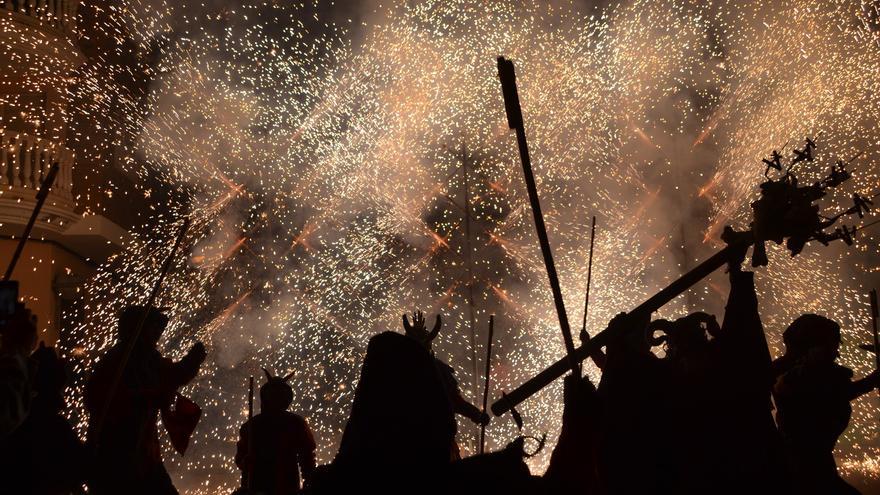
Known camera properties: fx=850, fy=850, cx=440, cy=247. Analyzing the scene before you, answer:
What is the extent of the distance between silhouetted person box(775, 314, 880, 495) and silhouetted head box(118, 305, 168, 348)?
360 cm

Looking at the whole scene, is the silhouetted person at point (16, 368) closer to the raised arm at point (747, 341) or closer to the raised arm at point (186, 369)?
the raised arm at point (186, 369)

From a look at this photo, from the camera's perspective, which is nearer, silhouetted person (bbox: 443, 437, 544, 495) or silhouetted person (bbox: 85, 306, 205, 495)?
silhouetted person (bbox: 443, 437, 544, 495)

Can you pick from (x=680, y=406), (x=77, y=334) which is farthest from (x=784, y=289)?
(x=680, y=406)

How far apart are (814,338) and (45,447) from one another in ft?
12.9

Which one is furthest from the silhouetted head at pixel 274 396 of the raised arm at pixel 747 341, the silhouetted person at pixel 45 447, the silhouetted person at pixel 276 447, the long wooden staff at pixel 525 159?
the long wooden staff at pixel 525 159

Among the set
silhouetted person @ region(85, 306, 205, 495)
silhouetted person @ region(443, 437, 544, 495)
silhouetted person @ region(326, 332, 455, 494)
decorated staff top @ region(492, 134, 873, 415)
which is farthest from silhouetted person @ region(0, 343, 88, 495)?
silhouetted person @ region(443, 437, 544, 495)

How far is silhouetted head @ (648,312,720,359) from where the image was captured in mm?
4043

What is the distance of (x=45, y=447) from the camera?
4.25 metres

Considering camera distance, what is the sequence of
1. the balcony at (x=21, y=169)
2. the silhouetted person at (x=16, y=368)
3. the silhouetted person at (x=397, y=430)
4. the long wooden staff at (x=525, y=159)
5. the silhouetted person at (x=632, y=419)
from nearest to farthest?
the silhouetted person at (x=397, y=430)
the long wooden staff at (x=525, y=159)
the silhouetted person at (x=16, y=368)
the silhouetted person at (x=632, y=419)
the balcony at (x=21, y=169)

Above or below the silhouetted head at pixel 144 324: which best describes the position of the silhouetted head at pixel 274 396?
above

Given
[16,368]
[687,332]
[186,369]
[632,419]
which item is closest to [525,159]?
[632,419]

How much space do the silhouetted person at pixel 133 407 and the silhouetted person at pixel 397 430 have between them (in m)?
2.87

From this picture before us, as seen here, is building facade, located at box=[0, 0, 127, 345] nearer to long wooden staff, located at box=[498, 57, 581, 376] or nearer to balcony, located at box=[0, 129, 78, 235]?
balcony, located at box=[0, 129, 78, 235]

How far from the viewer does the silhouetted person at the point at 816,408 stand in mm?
3982
